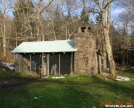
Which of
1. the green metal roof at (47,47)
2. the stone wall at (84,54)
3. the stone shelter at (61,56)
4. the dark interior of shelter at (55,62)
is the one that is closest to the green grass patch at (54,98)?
the stone wall at (84,54)

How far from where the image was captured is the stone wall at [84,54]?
65.5 ft

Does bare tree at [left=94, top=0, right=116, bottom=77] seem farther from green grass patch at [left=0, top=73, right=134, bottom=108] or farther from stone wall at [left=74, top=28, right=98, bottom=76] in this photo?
green grass patch at [left=0, top=73, right=134, bottom=108]

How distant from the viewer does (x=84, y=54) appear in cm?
2017

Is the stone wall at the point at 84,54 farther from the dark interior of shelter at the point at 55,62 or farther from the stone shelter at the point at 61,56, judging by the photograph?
the dark interior of shelter at the point at 55,62

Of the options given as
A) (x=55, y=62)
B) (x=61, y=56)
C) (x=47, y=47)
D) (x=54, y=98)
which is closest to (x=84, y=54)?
(x=61, y=56)

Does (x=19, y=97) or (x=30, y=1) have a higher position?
(x=30, y=1)

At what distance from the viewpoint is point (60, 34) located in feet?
148

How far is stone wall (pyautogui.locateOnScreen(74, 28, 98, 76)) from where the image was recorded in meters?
20.0

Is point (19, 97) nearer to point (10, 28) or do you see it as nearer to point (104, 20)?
point (104, 20)

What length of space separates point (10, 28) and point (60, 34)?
11695mm

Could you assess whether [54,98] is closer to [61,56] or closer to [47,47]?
[61,56]

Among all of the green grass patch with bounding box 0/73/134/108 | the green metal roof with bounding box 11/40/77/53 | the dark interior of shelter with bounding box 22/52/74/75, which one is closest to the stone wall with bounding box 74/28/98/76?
the green metal roof with bounding box 11/40/77/53

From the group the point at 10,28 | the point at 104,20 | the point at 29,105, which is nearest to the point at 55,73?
the point at 104,20

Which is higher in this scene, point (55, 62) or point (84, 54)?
point (84, 54)
